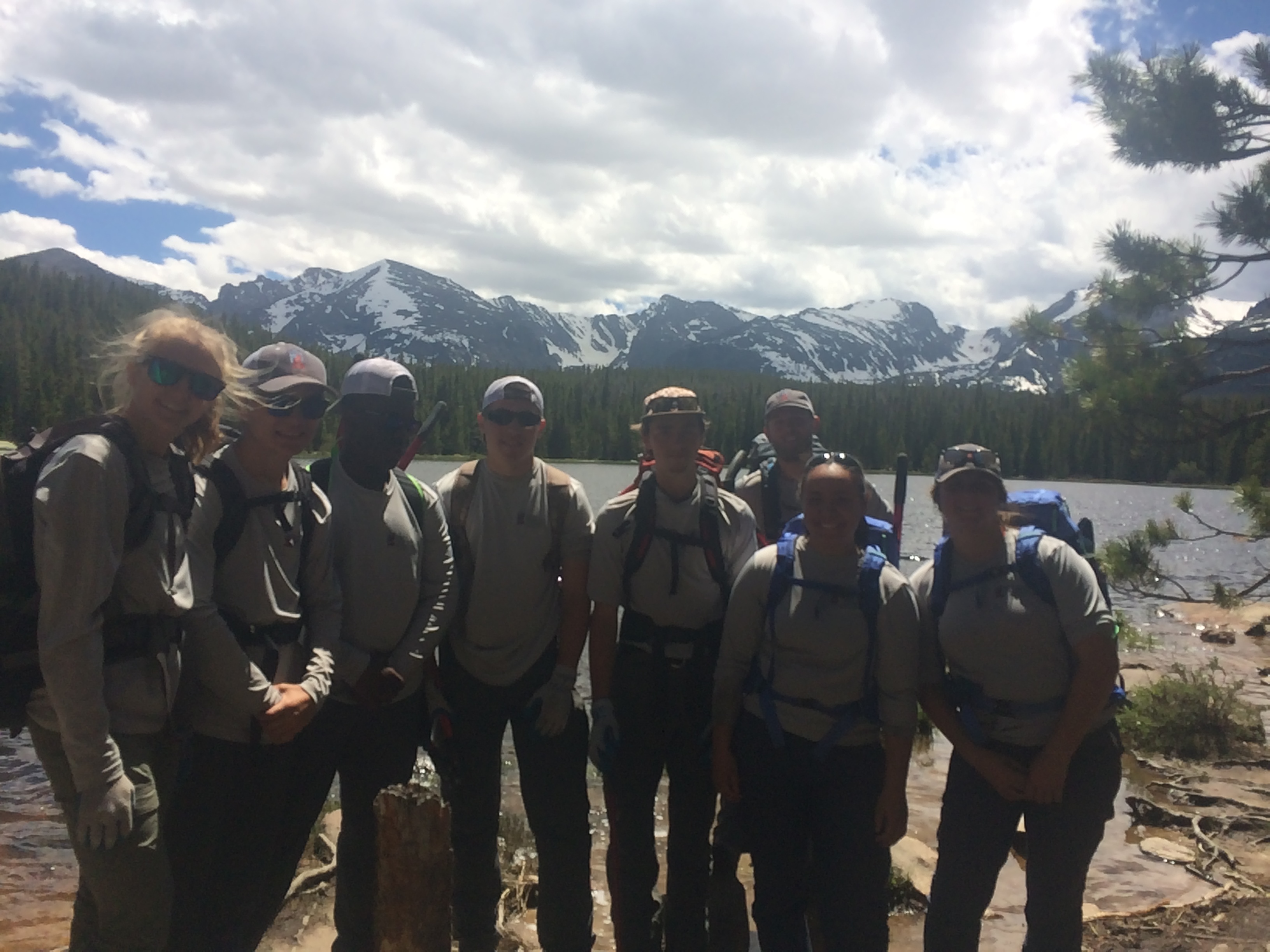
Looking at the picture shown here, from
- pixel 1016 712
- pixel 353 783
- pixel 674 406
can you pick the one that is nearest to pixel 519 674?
pixel 353 783

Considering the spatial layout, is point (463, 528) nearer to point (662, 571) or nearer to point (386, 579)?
point (386, 579)

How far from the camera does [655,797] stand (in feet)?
12.0

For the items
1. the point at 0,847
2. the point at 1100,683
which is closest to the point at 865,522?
the point at 1100,683

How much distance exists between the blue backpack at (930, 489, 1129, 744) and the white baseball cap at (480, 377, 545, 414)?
1893mm

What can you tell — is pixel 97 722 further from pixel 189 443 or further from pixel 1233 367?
pixel 1233 367

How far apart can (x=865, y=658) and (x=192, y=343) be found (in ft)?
9.07

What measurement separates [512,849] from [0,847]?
4.57m

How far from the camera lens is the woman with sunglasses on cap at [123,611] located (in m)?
2.44

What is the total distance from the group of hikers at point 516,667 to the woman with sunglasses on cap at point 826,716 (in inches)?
0.5

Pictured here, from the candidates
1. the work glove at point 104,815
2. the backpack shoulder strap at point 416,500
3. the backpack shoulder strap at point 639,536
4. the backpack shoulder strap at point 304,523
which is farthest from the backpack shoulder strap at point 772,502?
the work glove at point 104,815

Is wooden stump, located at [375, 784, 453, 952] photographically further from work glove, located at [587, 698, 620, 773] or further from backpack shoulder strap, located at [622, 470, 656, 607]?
backpack shoulder strap, located at [622, 470, 656, 607]

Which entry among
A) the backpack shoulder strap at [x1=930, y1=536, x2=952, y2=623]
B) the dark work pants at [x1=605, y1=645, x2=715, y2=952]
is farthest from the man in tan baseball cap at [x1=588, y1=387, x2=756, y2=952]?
the backpack shoulder strap at [x1=930, y1=536, x2=952, y2=623]

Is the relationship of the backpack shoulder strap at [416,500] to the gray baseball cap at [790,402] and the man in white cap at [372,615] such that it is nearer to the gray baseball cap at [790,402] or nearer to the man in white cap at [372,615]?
the man in white cap at [372,615]

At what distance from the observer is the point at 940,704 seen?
338 cm
